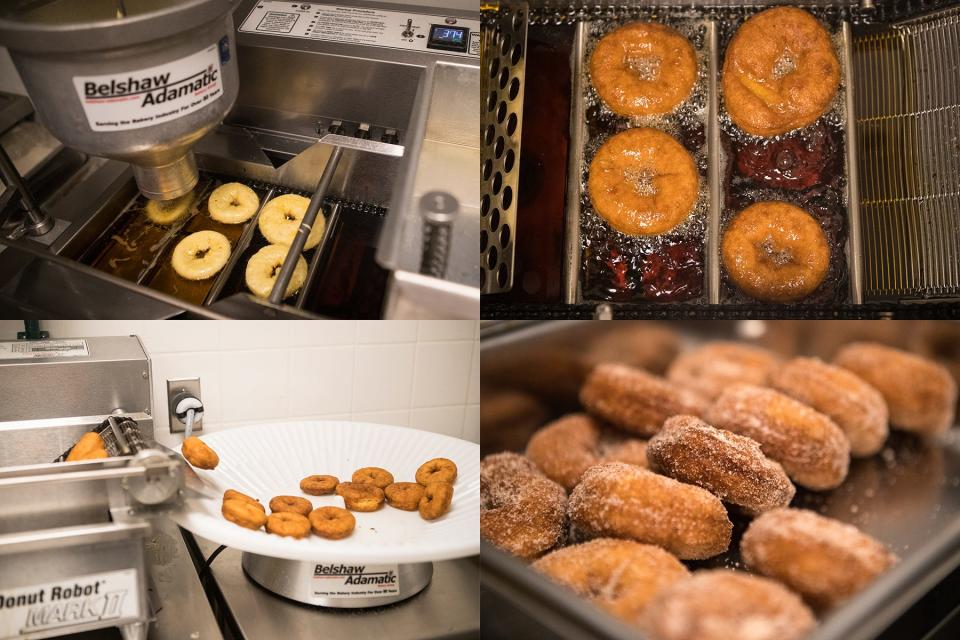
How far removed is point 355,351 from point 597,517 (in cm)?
50

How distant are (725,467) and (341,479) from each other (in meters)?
0.52

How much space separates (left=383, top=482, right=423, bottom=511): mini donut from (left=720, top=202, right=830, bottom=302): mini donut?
52cm

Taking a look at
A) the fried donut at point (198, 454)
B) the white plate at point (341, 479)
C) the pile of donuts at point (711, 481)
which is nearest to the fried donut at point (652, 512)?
the pile of donuts at point (711, 481)

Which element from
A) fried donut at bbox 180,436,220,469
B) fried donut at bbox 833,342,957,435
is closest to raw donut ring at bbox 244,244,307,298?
fried donut at bbox 180,436,220,469

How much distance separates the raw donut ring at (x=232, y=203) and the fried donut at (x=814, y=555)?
0.78m

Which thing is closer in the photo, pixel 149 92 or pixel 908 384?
pixel 149 92

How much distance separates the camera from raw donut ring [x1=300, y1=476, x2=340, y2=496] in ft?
2.90

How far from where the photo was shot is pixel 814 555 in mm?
593

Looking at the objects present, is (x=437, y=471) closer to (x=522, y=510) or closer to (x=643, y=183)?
(x=522, y=510)

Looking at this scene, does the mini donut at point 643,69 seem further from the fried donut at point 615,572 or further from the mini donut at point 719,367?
the fried donut at point 615,572

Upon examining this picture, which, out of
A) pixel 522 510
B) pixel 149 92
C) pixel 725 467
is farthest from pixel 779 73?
pixel 149 92

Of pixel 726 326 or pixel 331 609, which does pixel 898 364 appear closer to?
pixel 726 326

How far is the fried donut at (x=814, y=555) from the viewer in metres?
0.56

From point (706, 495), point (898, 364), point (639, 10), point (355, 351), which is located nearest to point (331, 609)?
point (355, 351)
